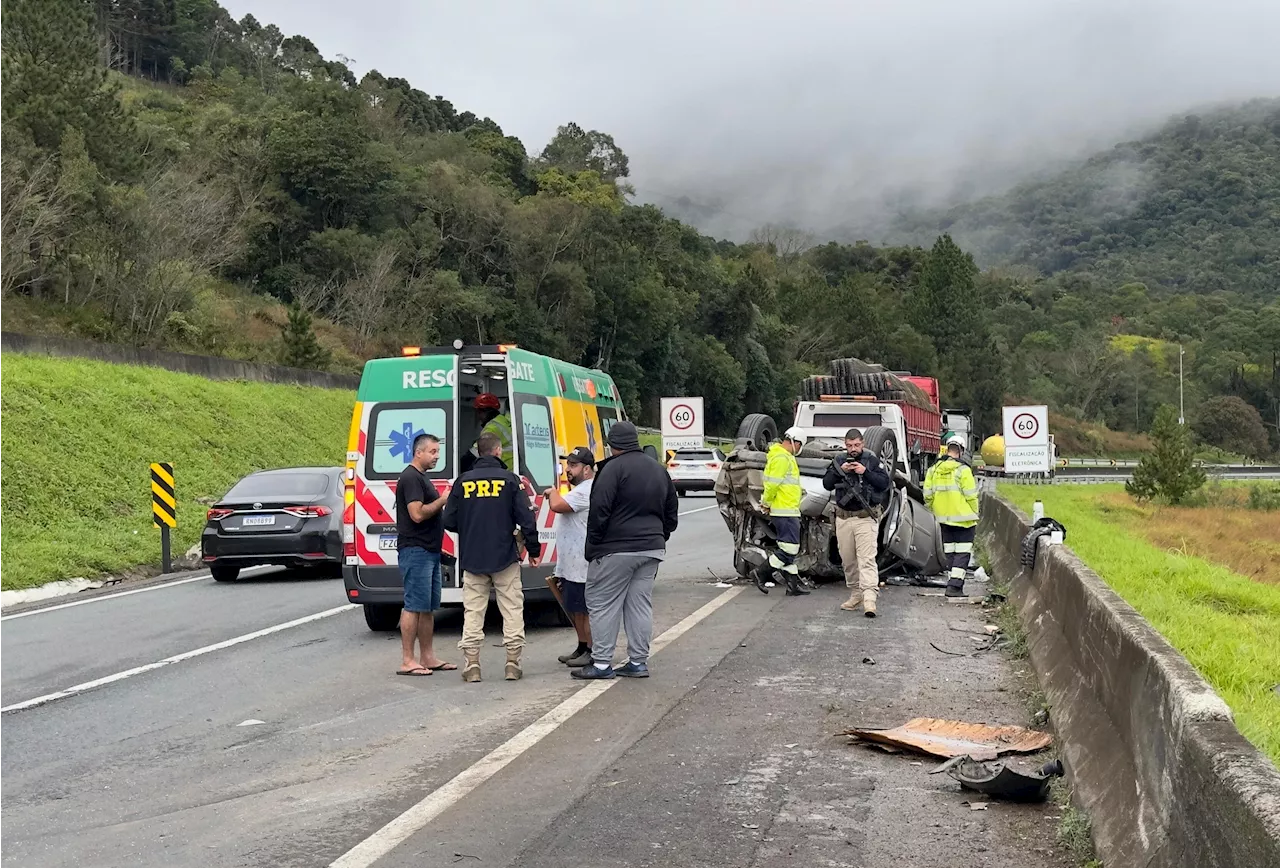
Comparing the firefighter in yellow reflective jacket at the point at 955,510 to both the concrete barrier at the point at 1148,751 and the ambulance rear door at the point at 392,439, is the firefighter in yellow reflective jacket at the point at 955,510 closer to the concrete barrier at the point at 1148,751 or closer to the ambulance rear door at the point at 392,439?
the ambulance rear door at the point at 392,439

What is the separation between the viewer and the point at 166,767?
23.7 feet

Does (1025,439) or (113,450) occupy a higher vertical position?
(113,450)

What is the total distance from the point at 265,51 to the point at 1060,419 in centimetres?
7781

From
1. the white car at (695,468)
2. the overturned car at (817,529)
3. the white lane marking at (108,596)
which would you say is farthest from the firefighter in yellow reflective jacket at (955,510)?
the white car at (695,468)

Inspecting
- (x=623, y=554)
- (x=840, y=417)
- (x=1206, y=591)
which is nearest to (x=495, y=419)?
(x=623, y=554)

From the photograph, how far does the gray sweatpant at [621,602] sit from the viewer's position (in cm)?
957

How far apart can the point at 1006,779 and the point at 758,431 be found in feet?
48.6

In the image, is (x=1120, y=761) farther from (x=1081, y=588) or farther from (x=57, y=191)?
(x=57, y=191)

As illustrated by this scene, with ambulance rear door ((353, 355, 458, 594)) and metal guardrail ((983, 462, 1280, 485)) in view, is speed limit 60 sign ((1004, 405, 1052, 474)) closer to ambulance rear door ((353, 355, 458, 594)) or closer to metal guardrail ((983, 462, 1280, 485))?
ambulance rear door ((353, 355, 458, 594))

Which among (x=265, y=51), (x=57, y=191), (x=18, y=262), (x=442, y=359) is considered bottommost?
(x=442, y=359)

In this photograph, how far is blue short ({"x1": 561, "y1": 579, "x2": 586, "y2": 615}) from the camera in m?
10.4

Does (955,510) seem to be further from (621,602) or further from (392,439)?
(392,439)

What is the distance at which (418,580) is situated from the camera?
10031 mm

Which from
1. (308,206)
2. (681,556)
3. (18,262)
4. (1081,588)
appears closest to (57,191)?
(18,262)
